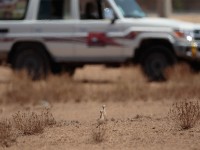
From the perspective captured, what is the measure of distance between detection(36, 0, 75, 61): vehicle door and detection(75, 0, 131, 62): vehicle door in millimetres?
206

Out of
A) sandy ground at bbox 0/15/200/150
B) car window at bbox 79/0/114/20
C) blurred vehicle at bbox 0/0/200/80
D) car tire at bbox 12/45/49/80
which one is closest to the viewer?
sandy ground at bbox 0/15/200/150

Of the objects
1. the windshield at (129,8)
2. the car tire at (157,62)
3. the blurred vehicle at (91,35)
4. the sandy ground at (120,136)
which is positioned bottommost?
the sandy ground at (120,136)

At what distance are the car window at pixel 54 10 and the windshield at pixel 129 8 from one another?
45.9 inches

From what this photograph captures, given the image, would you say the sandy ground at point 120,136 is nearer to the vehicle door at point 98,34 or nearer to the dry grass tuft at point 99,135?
the dry grass tuft at point 99,135

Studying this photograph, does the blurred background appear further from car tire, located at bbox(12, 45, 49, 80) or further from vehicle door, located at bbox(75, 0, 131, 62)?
vehicle door, located at bbox(75, 0, 131, 62)

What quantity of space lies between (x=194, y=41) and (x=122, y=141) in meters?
7.50

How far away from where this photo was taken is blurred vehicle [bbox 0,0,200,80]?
15383 millimetres

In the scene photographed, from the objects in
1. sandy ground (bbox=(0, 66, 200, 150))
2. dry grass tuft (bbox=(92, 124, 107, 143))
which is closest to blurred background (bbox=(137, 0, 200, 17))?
sandy ground (bbox=(0, 66, 200, 150))

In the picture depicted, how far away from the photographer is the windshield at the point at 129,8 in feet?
51.6

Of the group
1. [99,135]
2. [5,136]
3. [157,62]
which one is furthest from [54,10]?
[99,135]

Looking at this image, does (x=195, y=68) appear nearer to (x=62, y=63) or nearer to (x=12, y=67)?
(x=62, y=63)

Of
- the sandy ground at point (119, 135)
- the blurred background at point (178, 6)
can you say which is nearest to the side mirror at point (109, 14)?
the sandy ground at point (119, 135)

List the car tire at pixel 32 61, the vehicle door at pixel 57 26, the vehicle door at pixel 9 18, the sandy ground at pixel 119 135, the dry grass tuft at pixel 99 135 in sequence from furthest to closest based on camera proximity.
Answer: the car tire at pixel 32 61, the vehicle door at pixel 9 18, the vehicle door at pixel 57 26, the dry grass tuft at pixel 99 135, the sandy ground at pixel 119 135

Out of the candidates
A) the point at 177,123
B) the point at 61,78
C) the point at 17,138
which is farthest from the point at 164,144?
the point at 61,78
